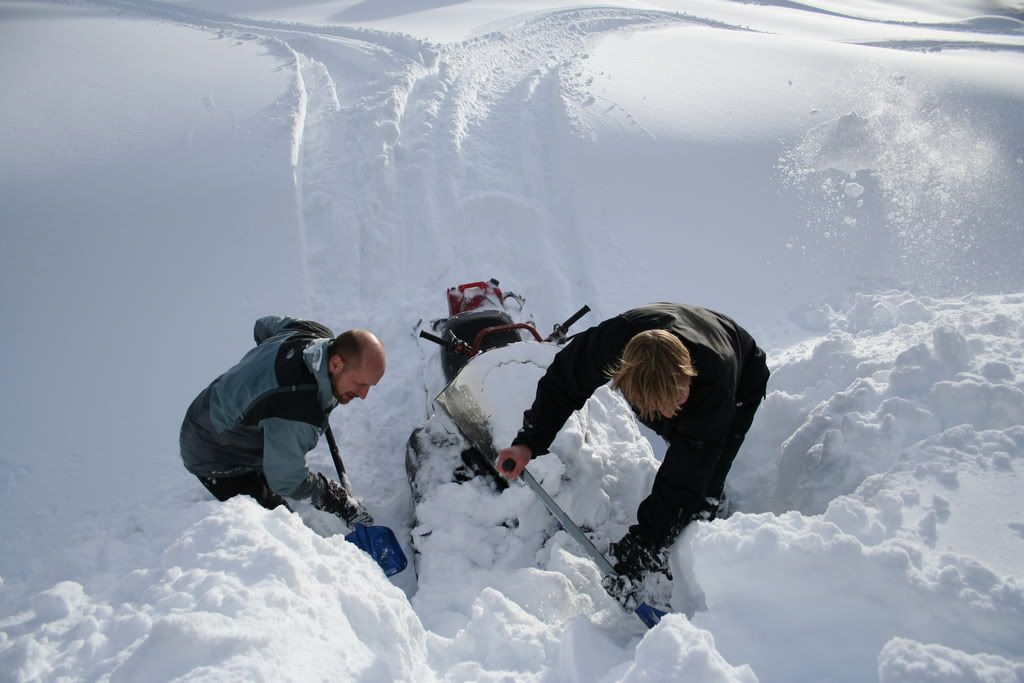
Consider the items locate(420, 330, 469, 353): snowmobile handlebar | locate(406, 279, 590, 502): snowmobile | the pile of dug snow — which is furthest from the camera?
locate(420, 330, 469, 353): snowmobile handlebar

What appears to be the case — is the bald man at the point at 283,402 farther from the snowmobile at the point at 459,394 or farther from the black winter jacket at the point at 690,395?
the black winter jacket at the point at 690,395

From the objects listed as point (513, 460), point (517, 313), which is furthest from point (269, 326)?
point (517, 313)

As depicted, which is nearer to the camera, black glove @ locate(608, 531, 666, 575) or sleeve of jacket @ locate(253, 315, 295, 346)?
black glove @ locate(608, 531, 666, 575)

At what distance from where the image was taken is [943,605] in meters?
2.21

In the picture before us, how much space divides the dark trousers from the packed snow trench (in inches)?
11.0

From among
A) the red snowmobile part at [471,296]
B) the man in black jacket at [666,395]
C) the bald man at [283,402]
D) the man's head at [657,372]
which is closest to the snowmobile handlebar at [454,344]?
the red snowmobile part at [471,296]

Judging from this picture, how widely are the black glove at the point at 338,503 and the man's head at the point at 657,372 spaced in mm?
1793

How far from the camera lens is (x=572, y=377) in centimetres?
292

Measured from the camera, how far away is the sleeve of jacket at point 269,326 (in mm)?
3510

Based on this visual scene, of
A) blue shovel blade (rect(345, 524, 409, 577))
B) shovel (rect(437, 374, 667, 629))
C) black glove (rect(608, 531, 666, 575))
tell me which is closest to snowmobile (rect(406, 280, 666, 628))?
shovel (rect(437, 374, 667, 629))

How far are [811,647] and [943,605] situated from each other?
1.54 feet

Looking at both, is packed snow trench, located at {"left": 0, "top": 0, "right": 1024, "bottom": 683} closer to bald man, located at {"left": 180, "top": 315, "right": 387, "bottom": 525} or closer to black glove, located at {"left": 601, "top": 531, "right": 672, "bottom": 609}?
black glove, located at {"left": 601, "top": 531, "right": 672, "bottom": 609}

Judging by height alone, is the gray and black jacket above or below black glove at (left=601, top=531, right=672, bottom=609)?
above

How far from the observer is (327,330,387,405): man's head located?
283 cm
